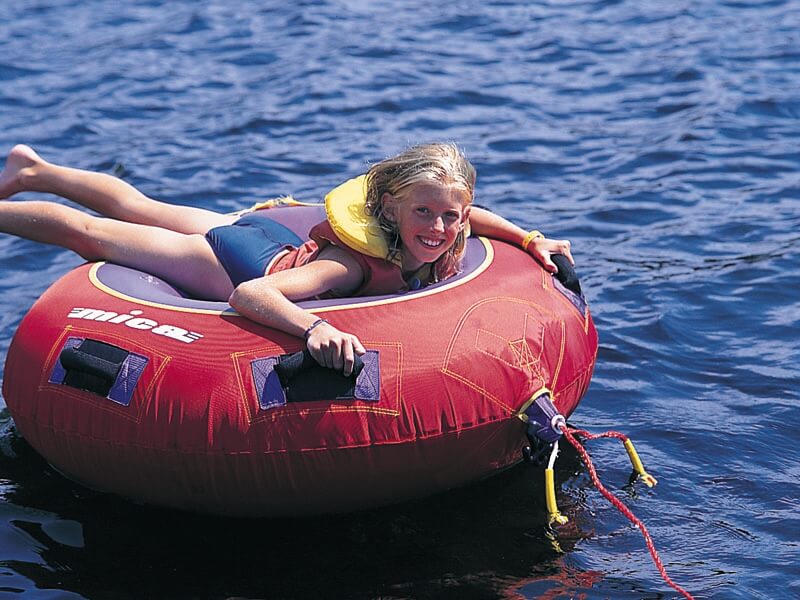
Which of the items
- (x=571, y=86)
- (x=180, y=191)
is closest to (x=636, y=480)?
(x=180, y=191)

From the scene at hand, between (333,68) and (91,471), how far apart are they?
6.82 m

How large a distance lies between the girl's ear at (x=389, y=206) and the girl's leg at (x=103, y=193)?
1095 mm

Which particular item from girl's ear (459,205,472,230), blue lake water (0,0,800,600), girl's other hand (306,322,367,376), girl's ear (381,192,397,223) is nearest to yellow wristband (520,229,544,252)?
girl's ear (459,205,472,230)

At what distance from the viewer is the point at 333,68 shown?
10547 mm

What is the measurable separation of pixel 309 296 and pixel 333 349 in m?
0.49

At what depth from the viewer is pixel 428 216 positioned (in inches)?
171

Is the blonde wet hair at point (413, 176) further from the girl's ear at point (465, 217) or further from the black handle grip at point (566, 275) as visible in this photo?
the black handle grip at point (566, 275)

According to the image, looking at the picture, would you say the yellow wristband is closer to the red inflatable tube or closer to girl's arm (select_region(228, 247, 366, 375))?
the red inflatable tube

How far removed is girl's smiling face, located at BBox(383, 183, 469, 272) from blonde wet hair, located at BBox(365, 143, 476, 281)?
0.02 metres

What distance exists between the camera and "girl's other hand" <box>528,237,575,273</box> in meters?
4.68

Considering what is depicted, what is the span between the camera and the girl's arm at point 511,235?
4.77 metres

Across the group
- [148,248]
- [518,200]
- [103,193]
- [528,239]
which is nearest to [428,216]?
[528,239]

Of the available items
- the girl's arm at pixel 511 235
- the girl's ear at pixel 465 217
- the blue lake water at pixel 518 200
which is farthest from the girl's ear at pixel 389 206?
the blue lake water at pixel 518 200

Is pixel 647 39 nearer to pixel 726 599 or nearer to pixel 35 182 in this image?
pixel 35 182
